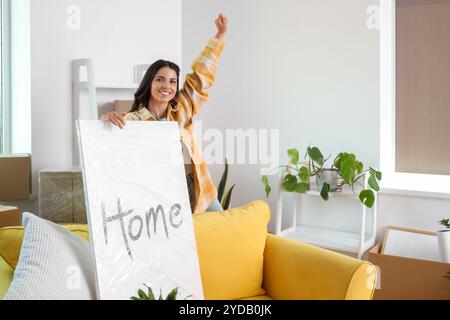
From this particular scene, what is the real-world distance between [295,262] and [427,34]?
1908mm

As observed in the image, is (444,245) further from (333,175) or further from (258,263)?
(258,263)

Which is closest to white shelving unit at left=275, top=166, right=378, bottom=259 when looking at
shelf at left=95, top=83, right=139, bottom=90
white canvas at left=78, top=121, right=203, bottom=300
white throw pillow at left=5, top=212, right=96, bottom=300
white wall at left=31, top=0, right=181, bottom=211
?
shelf at left=95, top=83, right=139, bottom=90

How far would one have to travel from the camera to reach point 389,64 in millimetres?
3143

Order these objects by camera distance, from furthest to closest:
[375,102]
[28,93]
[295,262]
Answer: [375,102] < [28,93] < [295,262]

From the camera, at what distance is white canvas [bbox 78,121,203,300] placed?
5.14 feet

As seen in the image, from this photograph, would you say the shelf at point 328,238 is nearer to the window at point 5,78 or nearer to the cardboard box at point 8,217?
the cardboard box at point 8,217

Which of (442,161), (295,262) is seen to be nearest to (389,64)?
(442,161)

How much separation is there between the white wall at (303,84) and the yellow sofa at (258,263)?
1.37 metres

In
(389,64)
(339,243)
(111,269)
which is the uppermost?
(389,64)

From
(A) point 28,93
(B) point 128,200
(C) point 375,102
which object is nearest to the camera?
(B) point 128,200

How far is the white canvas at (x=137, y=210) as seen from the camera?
5.14 feet

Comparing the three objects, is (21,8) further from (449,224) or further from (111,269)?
(449,224)

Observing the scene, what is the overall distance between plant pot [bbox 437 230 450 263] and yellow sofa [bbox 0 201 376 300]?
1029mm

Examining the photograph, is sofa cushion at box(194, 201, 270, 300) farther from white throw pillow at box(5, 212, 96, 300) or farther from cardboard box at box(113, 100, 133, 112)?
cardboard box at box(113, 100, 133, 112)
